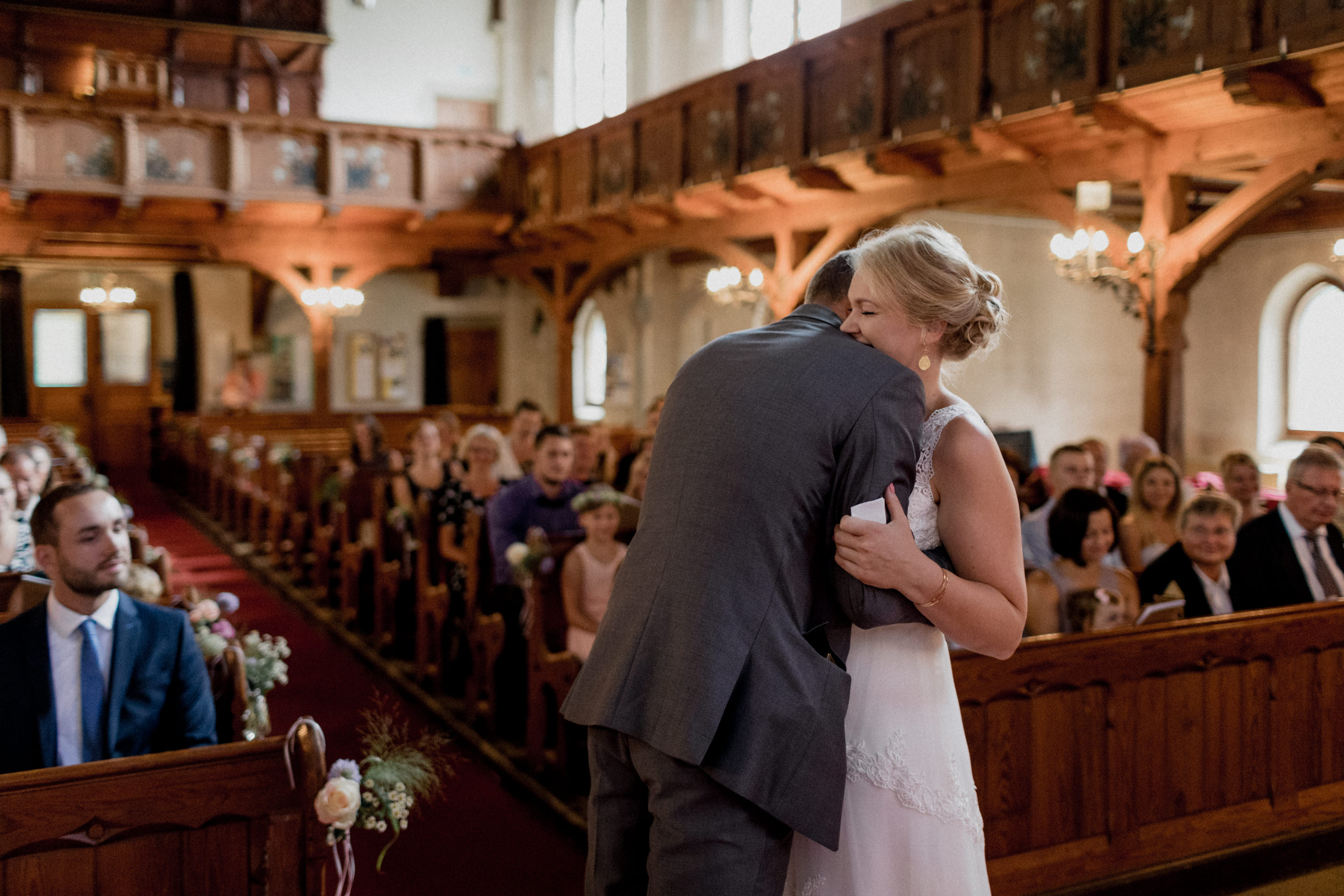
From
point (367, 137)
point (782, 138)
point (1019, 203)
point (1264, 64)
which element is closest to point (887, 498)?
point (1264, 64)

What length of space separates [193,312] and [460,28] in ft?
21.8

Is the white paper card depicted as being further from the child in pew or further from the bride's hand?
the child in pew

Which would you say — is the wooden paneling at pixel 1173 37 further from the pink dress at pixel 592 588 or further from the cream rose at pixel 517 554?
the cream rose at pixel 517 554

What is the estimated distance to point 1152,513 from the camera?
5.80 meters

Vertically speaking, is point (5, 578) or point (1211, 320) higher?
point (1211, 320)

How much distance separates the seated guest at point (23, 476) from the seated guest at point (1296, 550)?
5.49 metres

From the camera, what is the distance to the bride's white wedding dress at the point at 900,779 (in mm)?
1821

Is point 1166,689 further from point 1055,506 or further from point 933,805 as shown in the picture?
point 933,805

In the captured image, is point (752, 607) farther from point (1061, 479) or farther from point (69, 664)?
point (1061, 479)

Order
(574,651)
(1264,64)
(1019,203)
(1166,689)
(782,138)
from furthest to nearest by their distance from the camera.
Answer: (782,138)
(1019,203)
(1264,64)
(574,651)
(1166,689)

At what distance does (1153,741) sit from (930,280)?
242 cm

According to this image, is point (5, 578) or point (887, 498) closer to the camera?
point (887, 498)

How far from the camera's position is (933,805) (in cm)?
184

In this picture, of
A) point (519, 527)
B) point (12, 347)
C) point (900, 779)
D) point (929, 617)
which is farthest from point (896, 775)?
point (12, 347)
